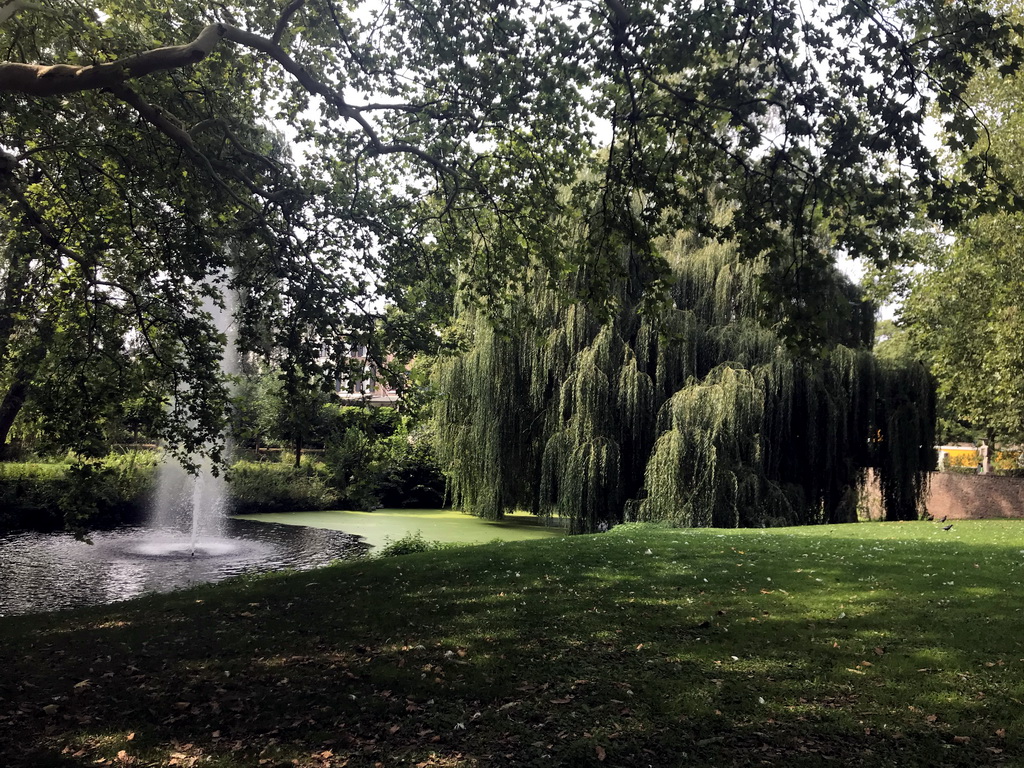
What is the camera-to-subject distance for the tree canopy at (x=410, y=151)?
5629 millimetres

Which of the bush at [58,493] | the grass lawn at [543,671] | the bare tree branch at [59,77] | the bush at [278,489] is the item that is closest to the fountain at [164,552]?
the bush at [58,493]

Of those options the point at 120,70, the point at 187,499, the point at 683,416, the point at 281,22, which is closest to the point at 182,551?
the point at 187,499

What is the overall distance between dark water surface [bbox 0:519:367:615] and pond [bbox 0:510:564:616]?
0.02m

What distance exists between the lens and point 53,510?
19.3 meters

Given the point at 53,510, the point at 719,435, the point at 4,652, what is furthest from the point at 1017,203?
the point at 53,510

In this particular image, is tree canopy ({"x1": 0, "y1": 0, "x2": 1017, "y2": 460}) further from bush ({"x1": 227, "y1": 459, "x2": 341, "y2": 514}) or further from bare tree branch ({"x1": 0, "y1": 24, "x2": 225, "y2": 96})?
bush ({"x1": 227, "y1": 459, "x2": 341, "y2": 514})

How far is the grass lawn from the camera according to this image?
13.1ft

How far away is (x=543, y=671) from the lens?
5.19 meters

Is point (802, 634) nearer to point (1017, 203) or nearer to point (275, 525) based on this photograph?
point (1017, 203)

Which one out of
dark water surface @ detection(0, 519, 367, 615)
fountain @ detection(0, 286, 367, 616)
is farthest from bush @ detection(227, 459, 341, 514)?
dark water surface @ detection(0, 519, 367, 615)

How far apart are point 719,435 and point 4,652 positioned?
42.3 feet

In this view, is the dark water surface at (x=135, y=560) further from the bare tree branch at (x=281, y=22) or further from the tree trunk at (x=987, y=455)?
the tree trunk at (x=987, y=455)

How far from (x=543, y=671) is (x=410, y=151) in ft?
18.5

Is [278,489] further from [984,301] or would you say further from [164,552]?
[984,301]
